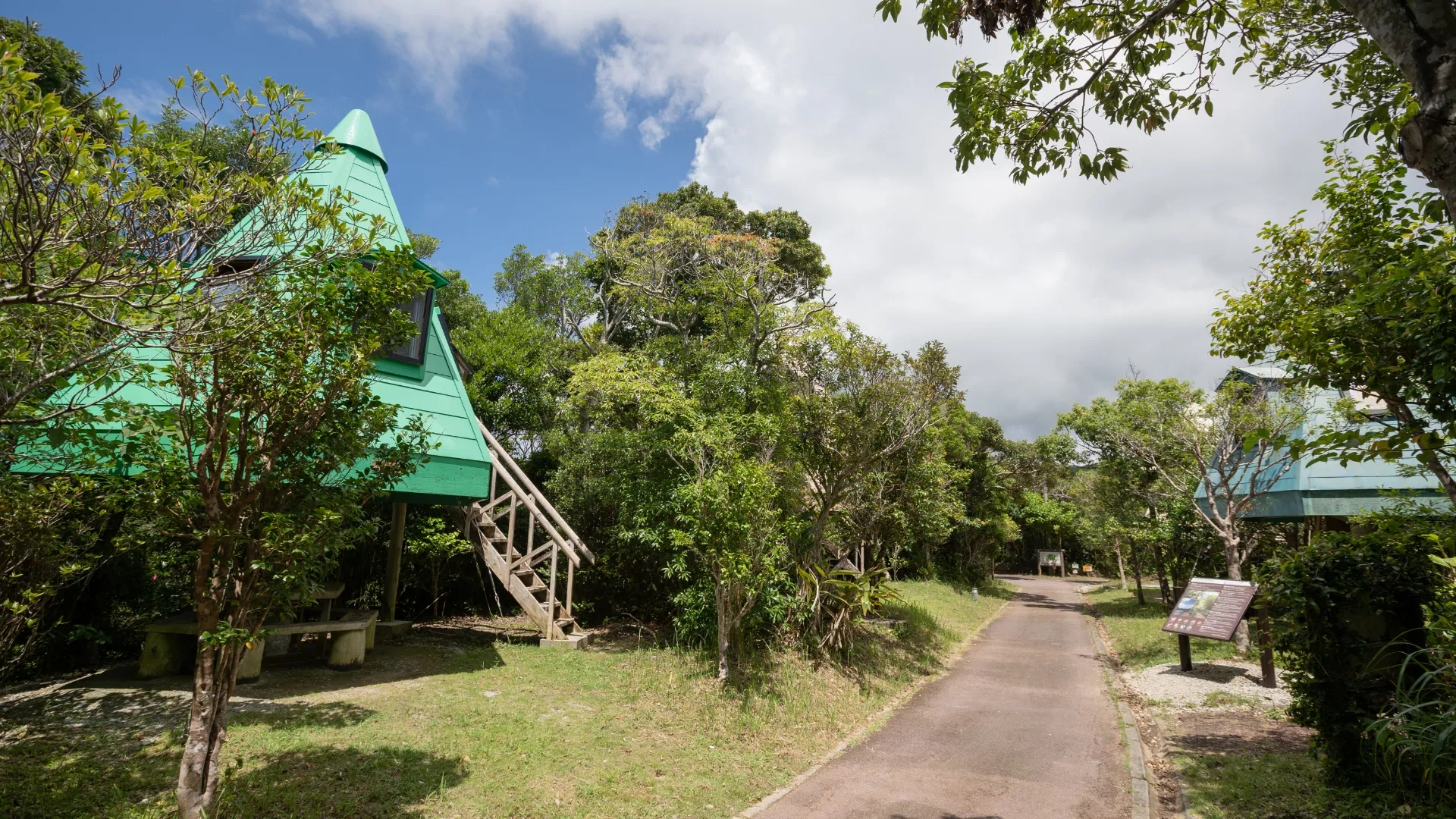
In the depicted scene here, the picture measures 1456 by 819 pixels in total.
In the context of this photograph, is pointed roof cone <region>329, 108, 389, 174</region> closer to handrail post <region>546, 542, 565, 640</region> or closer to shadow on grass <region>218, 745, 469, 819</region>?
handrail post <region>546, 542, 565, 640</region>

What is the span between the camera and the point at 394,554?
1243cm

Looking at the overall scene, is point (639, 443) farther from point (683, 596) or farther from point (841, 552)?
point (841, 552)

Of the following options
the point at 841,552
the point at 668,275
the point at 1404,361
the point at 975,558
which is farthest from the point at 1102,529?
the point at 1404,361

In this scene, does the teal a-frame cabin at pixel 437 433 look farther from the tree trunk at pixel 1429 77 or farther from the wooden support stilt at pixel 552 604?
the tree trunk at pixel 1429 77

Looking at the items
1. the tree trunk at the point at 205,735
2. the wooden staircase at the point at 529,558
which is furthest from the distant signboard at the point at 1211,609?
the tree trunk at the point at 205,735

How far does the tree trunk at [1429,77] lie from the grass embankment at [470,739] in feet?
19.9

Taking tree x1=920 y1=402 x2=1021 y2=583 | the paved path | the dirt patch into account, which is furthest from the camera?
tree x1=920 y1=402 x2=1021 y2=583

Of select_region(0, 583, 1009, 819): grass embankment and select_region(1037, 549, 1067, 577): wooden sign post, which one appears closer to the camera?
select_region(0, 583, 1009, 819): grass embankment

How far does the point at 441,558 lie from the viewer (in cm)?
1545

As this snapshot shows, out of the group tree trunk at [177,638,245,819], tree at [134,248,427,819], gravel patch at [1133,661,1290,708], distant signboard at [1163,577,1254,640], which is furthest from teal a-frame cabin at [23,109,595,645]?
distant signboard at [1163,577,1254,640]

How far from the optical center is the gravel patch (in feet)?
32.8

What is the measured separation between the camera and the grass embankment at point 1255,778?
536 cm

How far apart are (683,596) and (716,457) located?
2.31m

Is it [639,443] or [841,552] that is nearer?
[639,443]
